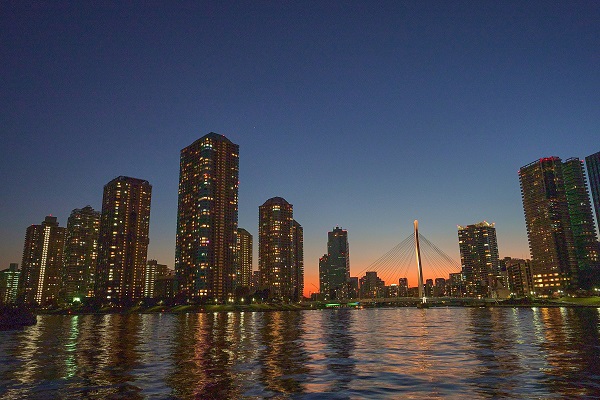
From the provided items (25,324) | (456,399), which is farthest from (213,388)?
(25,324)

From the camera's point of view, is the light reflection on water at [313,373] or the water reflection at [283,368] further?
the water reflection at [283,368]

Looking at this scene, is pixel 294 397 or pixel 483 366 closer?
pixel 294 397

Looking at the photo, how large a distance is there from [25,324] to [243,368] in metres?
116

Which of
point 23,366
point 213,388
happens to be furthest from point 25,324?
point 213,388

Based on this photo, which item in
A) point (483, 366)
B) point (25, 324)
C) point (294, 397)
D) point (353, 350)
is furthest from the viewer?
point (25, 324)

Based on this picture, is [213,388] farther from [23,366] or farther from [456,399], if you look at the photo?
[23,366]

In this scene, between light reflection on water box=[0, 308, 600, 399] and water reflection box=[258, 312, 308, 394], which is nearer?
light reflection on water box=[0, 308, 600, 399]

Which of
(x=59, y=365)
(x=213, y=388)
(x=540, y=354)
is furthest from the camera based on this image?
(x=540, y=354)

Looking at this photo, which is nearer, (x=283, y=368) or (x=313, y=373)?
(x=313, y=373)

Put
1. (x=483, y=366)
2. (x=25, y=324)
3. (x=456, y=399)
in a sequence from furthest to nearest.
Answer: (x=25, y=324), (x=483, y=366), (x=456, y=399)

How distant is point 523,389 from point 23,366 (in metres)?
36.1

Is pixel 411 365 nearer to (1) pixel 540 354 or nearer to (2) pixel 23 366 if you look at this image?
(1) pixel 540 354

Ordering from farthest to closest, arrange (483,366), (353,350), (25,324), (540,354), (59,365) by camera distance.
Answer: (25,324) < (353,350) < (540,354) < (59,365) < (483,366)

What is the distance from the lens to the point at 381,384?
24188 millimetres
